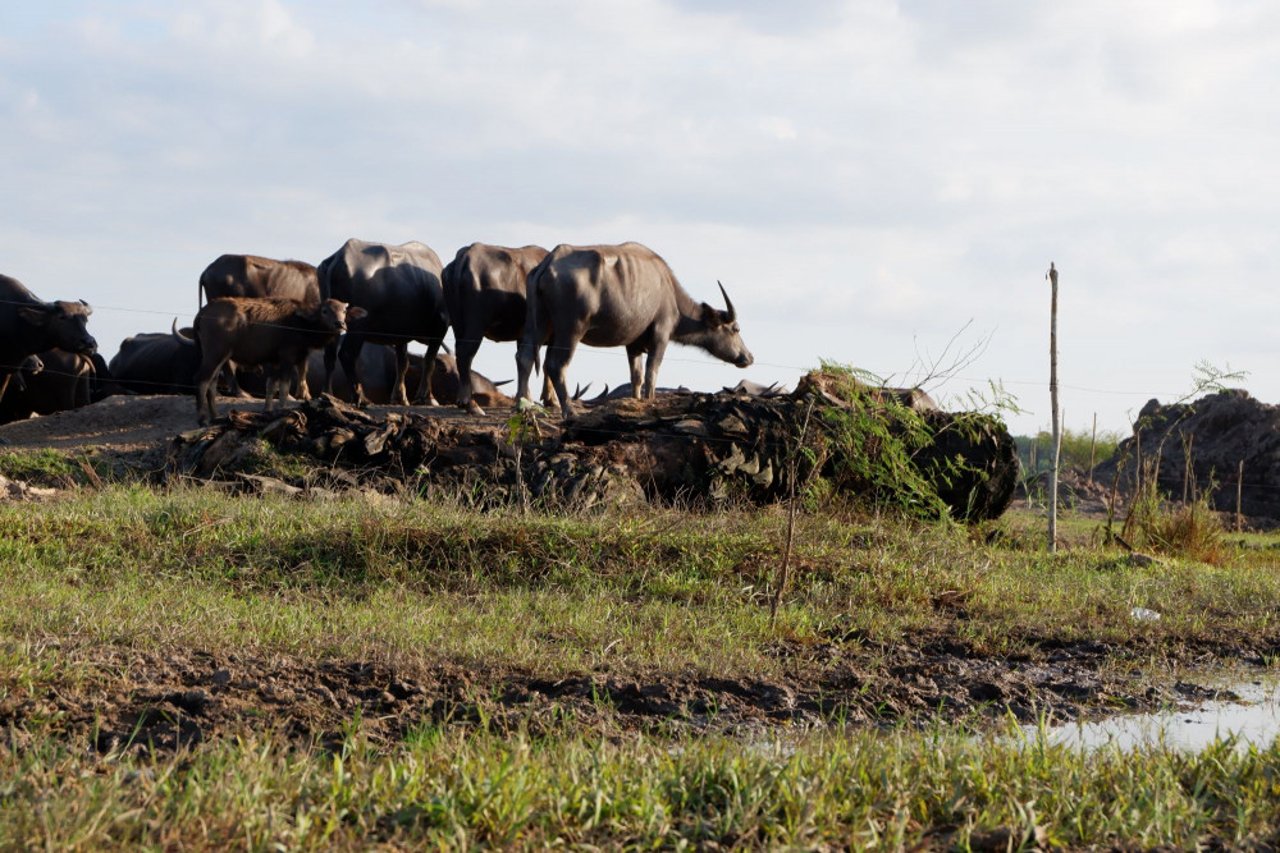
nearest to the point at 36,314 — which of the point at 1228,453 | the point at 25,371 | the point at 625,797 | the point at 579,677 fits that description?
the point at 25,371

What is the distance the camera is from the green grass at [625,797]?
3.00 meters

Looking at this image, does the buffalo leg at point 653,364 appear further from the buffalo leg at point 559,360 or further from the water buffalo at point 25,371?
the water buffalo at point 25,371

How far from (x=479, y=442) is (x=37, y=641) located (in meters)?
5.43

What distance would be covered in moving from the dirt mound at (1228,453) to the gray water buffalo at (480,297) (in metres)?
8.05

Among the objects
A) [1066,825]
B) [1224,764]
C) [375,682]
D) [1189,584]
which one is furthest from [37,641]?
[1189,584]

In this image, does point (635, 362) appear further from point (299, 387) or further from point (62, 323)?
point (62, 323)

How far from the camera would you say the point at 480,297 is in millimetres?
14586

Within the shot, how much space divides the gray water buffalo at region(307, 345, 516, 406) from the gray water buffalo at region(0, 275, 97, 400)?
3.60 metres

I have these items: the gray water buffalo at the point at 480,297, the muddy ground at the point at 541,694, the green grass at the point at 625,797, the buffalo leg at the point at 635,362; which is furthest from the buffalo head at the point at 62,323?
the green grass at the point at 625,797

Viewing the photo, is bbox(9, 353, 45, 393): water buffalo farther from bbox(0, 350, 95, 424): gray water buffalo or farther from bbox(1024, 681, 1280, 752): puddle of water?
bbox(1024, 681, 1280, 752): puddle of water

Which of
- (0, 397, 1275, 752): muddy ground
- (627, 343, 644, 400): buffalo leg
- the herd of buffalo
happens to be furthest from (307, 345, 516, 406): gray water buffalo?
(0, 397, 1275, 752): muddy ground

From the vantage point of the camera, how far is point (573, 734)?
14.5 ft

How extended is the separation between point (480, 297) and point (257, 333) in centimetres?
256

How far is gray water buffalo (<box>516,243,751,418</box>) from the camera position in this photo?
547 inches
